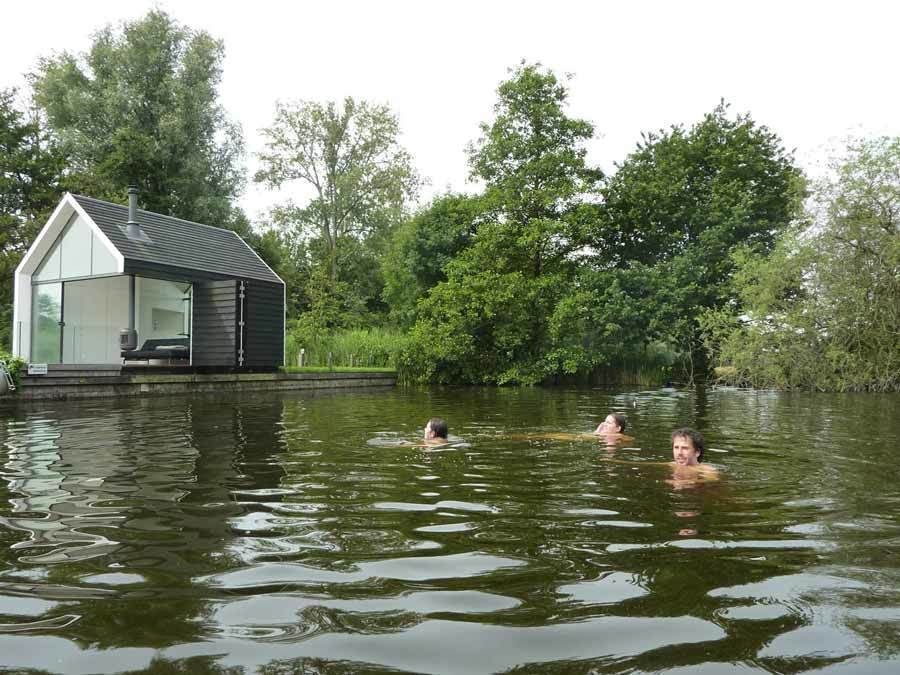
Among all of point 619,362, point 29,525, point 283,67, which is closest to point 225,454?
point 29,525

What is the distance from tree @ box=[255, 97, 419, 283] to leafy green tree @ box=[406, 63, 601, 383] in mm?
13316

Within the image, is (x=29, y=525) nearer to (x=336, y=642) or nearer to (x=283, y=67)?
(x=336, y=642)

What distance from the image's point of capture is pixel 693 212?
1168 inches

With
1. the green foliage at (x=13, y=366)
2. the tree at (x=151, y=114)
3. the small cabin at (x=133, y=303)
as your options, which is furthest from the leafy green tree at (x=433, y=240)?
the green foliage at (x=13, y=366)

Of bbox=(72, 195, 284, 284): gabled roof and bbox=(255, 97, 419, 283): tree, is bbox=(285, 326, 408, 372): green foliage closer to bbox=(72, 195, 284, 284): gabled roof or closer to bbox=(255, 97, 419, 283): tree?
bbox=(72, 195, 284, 284): gabled roof

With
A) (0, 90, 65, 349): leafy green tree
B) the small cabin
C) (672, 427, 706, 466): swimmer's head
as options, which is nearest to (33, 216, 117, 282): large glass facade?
the small cabin

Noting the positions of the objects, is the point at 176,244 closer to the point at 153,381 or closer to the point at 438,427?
the point at 153,381

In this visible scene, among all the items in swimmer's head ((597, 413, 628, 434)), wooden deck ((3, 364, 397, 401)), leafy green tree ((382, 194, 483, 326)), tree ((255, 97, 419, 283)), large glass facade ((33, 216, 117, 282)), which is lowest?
swimmer's head ((597, 413, 628, 434))

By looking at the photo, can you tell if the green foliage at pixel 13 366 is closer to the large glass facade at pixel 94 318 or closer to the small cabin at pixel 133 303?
the small cabin at pixel 133 303

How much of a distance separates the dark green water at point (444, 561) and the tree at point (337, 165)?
36043 millimetres

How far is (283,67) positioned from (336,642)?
41.2m

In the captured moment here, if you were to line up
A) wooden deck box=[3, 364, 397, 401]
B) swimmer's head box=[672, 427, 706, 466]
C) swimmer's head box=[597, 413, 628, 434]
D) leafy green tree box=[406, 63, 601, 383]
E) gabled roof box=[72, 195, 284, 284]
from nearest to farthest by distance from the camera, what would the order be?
1. swimmer's head box=[672, 427, 706, 466]
2. swimmer's head box=[597, 413, 628, 434]
3. wooden deck box=[3, 364, 397, 401]
4. gabled roof box=[72, 195, 284, 284]
5. leafy green tree box=[406, 63, 601, 383]

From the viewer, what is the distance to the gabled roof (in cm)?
2123

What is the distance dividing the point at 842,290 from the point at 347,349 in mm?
18457
